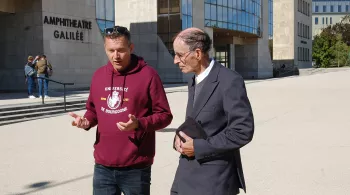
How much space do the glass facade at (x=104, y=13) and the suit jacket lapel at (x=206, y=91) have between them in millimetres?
25521

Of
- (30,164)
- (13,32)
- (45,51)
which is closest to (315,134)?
(30,164)

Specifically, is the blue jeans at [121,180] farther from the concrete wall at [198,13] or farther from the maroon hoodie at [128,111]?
the concrete wall at [198,13]

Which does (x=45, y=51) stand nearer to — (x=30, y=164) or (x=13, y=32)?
(x=13, y=32)

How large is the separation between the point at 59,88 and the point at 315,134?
16955 millimetres

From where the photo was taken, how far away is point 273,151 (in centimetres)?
725

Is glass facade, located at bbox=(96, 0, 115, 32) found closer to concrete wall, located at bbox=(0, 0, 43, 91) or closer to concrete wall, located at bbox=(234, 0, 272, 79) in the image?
concrete wall, located at bbox=(0, 0, 43, 91)

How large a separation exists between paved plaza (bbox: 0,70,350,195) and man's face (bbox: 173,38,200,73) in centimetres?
281

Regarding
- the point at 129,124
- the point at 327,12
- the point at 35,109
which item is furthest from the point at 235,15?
the point at 327,12

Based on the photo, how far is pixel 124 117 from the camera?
2766 millimetres

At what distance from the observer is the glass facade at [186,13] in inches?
1412

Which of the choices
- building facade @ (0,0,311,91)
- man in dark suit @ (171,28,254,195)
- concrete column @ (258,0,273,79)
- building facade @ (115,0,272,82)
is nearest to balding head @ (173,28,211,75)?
man in dark suit @ (171,28,254,195)

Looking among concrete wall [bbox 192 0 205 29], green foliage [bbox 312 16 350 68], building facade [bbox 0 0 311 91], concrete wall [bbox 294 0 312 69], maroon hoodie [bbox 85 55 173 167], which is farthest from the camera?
green foliage [bbox 312 16 350 68]

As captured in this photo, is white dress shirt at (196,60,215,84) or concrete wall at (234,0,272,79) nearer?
white dress shirt at (196,60,215,84)

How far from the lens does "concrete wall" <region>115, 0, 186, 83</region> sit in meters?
36.2
